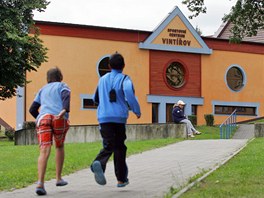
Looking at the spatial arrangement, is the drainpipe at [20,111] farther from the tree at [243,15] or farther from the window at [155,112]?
the tree at [243,15]

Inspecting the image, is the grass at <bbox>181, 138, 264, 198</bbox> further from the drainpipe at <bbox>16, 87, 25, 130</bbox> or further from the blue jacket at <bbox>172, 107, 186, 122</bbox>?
the drainpipe at <bbox>16, 87, 25, 130</bbox>

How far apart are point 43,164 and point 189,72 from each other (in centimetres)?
3330

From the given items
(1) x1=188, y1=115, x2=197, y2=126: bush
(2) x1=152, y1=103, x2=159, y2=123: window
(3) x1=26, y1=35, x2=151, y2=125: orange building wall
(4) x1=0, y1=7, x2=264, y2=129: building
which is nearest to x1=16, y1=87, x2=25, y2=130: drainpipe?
(4) x1=0, y1=7, x2=264, y2=129: building

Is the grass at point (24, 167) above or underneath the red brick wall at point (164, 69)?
underneath

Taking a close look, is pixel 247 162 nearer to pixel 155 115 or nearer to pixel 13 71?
pixel 13 71

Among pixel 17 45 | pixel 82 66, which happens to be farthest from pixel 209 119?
pixel 17 45

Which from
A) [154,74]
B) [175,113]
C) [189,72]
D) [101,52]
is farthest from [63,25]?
[175,113]

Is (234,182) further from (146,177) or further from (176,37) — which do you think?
(176,37)

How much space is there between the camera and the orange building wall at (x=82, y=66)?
36125 mm

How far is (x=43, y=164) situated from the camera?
7.98m

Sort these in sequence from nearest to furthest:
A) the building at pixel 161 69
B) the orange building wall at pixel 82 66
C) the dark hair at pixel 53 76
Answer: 1. the dark hair at pixel 53 76
2. the orange building wall at pixel 82 66
3. the building at pixel 161 69

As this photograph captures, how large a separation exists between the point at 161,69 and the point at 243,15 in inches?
983

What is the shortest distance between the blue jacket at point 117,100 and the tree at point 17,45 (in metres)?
20.7

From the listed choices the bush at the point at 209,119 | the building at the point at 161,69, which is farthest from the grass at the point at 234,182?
the bush at the point at 209,119
